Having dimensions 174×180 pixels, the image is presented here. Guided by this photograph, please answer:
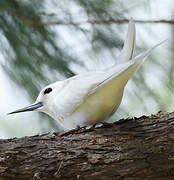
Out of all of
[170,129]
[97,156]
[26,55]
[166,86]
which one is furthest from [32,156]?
[166,86]

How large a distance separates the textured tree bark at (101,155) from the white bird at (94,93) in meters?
0.07

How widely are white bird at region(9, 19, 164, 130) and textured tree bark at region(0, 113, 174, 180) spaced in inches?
2.9

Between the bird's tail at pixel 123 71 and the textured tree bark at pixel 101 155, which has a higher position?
the bird's tail at pixel 123 71

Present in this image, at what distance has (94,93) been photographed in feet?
2.76

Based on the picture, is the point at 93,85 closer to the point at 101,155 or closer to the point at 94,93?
the point at 94,93

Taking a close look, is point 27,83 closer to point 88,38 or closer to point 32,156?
point 88,38

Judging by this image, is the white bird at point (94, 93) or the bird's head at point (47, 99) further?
the bird's head at point (47, 99)

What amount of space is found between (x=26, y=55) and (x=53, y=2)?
17cm

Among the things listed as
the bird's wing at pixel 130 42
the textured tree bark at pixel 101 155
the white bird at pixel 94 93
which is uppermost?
the bird's wing at pixel 130 42

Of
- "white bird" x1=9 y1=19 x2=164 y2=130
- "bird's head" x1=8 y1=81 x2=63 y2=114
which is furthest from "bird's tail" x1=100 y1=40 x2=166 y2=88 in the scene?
"bird's head" x1=8 y1=81 x2=63 y2=114

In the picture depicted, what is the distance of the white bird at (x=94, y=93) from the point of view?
2.67ft

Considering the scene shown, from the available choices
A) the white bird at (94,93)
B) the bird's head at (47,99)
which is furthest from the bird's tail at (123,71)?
the bird's head at (47,99)

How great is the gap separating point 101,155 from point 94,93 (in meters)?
0.14

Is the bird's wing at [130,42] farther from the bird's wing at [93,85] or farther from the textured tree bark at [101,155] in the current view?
the textured tree bark at [101,155]
